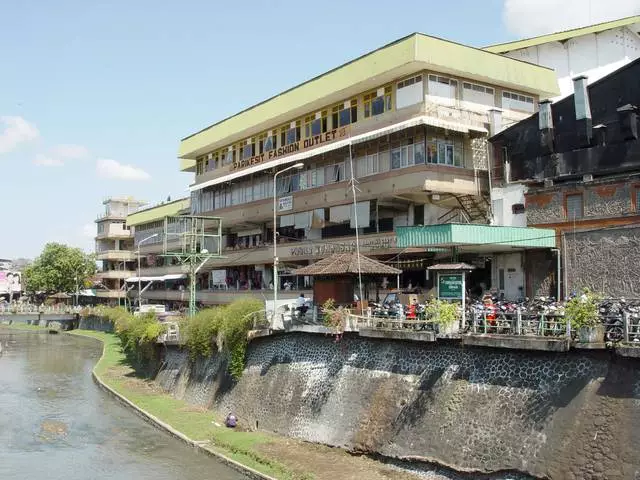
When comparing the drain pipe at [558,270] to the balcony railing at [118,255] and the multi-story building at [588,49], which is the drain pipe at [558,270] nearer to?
the multi-story building at [588,49]

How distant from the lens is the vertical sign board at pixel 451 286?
78.6 ft

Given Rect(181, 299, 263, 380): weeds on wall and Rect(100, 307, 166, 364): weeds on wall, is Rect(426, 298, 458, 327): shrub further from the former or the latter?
Rect(100, 307, 166, 364): weeds on wall

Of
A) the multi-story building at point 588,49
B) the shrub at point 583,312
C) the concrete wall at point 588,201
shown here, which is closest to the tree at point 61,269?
the multi-story building at point 588,49

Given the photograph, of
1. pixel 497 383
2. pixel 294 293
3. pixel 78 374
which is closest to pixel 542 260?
pixel 497 383

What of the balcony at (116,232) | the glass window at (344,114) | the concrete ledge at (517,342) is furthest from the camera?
the balcony at (116,232)

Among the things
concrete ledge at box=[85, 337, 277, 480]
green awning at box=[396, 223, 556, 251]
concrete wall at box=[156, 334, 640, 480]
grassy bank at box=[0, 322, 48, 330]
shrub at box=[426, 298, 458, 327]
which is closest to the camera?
concrete wall at box=[156, 334, 640, 480]

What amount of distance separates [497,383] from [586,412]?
10.0 ft

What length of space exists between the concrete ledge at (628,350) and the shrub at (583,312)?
3.42 ft

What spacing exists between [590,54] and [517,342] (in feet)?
88.4

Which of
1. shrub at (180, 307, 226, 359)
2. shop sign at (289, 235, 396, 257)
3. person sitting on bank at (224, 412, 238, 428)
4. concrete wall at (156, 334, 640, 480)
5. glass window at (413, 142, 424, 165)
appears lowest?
person sitting on bank at (224, 412, 238, 428)

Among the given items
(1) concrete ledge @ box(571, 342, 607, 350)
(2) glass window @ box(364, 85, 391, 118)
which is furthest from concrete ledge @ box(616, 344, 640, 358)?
(2) glass window @ box(364, 85, 391, 118)

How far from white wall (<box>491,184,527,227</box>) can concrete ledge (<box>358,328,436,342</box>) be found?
396 inches

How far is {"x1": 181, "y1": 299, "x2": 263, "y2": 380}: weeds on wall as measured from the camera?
31656mm

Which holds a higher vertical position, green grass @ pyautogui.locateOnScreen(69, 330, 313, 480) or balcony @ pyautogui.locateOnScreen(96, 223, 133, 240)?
balcony @ pyautogui.locateOnScreen(96, 223, 133, 240)
